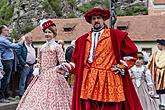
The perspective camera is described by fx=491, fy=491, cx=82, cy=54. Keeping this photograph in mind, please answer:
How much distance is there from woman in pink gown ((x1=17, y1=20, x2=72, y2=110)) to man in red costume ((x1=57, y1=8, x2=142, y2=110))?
1205mm

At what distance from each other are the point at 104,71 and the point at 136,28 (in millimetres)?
46140

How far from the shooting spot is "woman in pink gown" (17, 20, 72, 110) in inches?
276

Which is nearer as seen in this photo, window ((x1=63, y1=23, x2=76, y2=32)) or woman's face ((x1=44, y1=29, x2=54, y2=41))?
woman's face ((x1=44, y1=29, x2=54, y2=41))

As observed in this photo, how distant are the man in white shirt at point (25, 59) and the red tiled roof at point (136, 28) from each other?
126ft

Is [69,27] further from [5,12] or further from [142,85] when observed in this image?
[142,85]

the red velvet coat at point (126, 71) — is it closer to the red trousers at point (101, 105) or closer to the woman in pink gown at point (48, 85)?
the red trousers at point (101, 105)

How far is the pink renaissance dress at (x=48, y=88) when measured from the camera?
7016 mm

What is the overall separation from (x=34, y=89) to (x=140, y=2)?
70412 millimetres

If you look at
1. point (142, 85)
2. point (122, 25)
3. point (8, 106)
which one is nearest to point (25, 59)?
point (8, 106)

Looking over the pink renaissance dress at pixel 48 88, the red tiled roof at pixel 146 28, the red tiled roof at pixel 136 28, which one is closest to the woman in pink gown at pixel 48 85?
the pink renaissance dress at pixel 48 88

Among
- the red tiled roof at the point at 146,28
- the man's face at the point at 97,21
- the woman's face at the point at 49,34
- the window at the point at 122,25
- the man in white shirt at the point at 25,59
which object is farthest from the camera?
the window at the point at 122,25

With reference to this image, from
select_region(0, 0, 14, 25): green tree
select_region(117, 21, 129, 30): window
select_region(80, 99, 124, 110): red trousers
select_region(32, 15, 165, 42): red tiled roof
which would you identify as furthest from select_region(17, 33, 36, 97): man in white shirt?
select_region(0, 0, 14, 25): green tree

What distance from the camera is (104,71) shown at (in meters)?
5.77

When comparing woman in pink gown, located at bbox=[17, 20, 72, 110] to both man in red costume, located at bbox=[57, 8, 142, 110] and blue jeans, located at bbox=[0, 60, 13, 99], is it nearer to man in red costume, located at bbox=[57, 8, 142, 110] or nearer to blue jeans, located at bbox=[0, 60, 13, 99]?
man in red costume, located at bbox=[57, 8, 142, 110]
